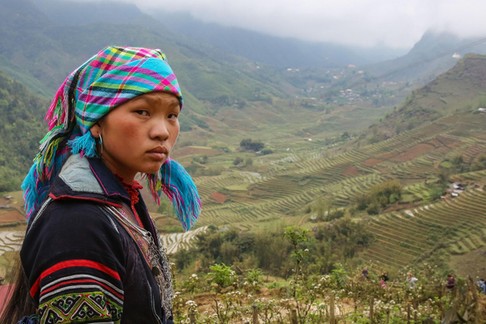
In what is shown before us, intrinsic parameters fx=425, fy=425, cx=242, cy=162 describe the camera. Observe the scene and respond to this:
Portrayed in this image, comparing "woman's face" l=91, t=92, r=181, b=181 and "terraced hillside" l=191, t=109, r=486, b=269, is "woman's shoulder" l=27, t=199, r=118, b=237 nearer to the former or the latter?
"woman's face" l=91, t=92, r=181, b=181

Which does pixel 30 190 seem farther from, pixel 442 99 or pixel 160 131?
pixel 442 99

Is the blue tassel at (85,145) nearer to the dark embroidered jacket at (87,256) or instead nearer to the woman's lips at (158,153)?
the dark embroidered jacket at (87,256)

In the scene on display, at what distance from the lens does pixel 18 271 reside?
121cm

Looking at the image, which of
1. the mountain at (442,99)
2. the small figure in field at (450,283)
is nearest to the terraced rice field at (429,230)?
the small figure in field at (450,283)

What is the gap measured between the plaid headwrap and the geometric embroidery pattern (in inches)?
16.0

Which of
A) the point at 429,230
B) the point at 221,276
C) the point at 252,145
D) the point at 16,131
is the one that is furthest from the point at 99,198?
the point at 252,145

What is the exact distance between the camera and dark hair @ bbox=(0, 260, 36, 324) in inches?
46.4

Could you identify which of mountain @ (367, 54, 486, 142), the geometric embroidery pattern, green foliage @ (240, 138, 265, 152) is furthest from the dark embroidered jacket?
green foliage @ (240, 138, 265, 152)

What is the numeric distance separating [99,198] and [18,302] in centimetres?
41

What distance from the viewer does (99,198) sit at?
111cm

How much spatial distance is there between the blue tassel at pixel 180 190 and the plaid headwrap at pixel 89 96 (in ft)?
1.33

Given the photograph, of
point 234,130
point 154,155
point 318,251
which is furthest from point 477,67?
point 154,155

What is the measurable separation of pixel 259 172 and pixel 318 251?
37.9 m

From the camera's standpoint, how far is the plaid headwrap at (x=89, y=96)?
1194 mm
